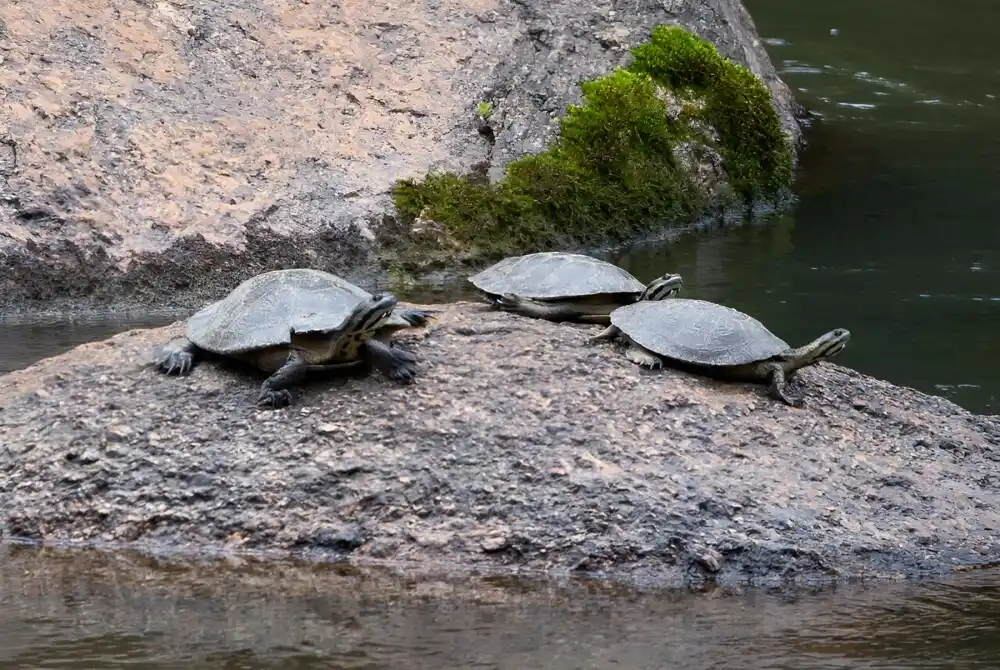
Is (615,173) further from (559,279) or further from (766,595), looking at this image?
(766,595)

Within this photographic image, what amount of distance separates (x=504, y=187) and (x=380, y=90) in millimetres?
1356

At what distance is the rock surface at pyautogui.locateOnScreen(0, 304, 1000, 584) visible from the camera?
5336 millimetres

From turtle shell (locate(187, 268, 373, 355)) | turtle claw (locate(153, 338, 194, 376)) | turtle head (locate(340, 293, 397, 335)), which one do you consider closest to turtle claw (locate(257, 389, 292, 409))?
turtle shell (locate(187, 268, 373, 355))

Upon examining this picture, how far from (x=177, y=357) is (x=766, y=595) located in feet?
8.70

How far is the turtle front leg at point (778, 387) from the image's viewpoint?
618 cm

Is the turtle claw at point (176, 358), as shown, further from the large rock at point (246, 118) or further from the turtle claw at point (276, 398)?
the large rock at point (246, 118)

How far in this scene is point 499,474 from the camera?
5.52 m

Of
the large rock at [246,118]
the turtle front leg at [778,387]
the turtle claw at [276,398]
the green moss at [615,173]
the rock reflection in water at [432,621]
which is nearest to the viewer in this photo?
the rock reflection in water at [432,621]

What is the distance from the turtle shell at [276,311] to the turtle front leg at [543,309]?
3.59 feet

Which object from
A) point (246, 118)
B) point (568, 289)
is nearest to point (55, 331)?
point (246, 118)

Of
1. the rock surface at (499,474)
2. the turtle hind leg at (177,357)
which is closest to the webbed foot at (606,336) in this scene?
the rock surface at (499,474)

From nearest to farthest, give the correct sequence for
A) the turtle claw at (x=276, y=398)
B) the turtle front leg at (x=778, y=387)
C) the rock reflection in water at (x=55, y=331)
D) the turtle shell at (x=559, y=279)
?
1. the turtle claw at (x=276, y=398)
2. the turtle front leg at (x=778, y=387)
3. the turtle shell at (x=559, y=279)
4. the rock reflection in water at (x=55, y=331)

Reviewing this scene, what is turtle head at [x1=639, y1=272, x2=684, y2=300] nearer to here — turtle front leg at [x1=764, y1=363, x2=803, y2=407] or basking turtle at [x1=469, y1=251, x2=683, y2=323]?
basking turtle at [x1=469, y1=251, x2=683, y2=323]

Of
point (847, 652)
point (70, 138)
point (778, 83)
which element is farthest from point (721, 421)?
point (778, 83)
